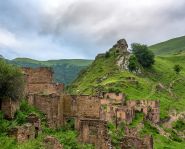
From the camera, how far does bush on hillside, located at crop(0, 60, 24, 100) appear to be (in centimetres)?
3697

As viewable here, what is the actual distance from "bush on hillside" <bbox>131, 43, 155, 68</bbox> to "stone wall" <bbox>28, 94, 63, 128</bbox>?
329ft

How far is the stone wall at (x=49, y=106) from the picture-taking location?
41.3 m

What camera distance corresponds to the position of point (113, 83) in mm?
105812

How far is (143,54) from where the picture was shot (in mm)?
142500

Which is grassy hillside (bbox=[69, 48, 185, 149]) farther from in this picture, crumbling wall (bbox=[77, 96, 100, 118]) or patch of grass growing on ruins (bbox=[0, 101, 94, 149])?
patch of grass growing on ruins (bbox=[0, 101, 94, 149])

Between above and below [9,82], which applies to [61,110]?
below

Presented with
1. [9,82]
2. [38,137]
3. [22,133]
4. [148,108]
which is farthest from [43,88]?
[148,108]

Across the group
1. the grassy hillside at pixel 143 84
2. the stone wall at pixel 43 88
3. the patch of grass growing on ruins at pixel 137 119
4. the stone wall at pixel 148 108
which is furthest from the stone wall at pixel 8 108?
the stone wall at pixel 148 108

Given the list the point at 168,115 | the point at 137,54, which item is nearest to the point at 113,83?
the point at 168,115

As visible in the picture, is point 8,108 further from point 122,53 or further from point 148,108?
point 122,53

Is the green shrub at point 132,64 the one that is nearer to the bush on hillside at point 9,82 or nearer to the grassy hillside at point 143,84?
the grassy hillside at point 143,84

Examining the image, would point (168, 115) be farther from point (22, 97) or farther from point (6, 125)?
point (6, 125)

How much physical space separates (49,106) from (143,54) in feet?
338

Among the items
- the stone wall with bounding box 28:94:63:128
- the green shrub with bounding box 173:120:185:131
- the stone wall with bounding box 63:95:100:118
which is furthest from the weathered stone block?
the green shrub with bounding box 173:120:185:131
